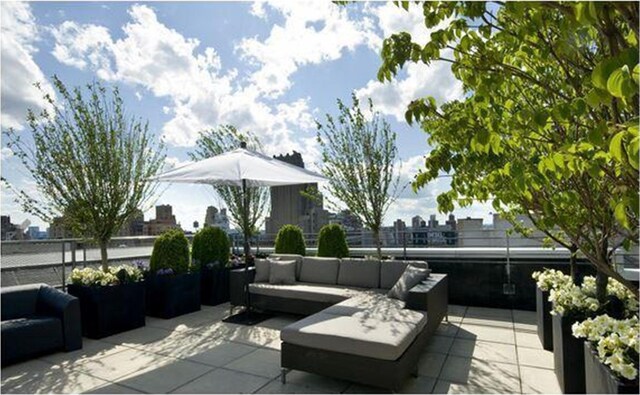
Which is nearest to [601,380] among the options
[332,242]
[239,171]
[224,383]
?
[224,383]

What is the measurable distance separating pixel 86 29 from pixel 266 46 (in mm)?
2280

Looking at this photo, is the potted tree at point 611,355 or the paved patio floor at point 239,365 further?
the paved patio floor at point 239,365

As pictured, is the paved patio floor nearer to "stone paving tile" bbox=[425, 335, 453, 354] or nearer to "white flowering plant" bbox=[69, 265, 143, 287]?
"stone paving tile" bbox=[425, 335, 453, 354]

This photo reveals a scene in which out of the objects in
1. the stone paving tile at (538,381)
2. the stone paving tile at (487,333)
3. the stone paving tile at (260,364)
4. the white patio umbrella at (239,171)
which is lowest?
the stone paving tile at (487,333)

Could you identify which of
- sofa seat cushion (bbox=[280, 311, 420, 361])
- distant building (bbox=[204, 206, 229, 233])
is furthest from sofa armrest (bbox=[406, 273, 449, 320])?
distant building (bbox=[204, 206, 229, 233])

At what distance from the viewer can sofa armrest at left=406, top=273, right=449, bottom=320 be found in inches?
152

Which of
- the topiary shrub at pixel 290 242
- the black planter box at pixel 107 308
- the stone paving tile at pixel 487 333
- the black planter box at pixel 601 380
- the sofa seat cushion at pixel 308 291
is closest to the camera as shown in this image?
the black planter box at pixel 601 380

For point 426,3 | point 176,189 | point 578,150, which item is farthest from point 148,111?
point 578,150

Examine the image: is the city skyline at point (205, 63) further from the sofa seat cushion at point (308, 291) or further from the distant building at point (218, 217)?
the distant building at point (218, 217)

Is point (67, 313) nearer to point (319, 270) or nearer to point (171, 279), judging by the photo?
point (171, 279)

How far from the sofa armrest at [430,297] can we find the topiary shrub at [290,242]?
3060 millimetres

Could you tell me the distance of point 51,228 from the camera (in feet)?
17.5

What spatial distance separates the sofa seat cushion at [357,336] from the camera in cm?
294

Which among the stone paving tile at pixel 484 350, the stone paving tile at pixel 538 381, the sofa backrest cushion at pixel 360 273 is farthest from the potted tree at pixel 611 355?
the sofa backrest cushion at pixel 360 273
